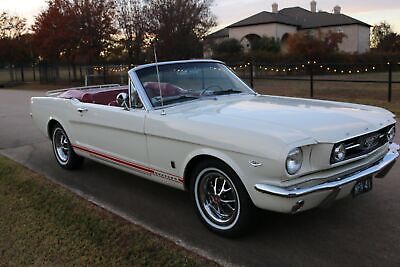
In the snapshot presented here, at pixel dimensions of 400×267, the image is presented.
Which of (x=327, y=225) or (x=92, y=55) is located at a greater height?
(x=92, y=55)

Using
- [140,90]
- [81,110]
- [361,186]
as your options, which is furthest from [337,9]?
[361,186]

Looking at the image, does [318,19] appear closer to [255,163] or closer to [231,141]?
[231,141]

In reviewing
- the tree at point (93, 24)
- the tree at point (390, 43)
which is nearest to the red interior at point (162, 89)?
the tree at point (93, 24)

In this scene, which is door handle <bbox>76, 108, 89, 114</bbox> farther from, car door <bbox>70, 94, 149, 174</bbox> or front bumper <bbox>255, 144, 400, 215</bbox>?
front bumper <bbox>255, 144, 400, 215</bbox>

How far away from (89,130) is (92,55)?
81.5 feet

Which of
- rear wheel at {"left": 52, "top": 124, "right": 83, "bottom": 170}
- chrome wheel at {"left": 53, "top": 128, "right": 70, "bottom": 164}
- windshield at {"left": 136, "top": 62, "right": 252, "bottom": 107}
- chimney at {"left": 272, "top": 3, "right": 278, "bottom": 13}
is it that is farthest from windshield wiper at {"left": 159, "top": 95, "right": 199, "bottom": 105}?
chimney at {"left": 272, "top": 3, "right": 278, "bottom": 13}

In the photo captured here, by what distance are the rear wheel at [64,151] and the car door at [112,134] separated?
380mm

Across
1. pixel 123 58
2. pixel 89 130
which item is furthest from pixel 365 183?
pixel 123 58

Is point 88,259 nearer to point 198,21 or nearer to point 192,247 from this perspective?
point 192,247

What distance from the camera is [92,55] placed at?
29031mm

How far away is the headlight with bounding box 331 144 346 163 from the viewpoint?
344cm

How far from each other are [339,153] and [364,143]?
1.26 ft

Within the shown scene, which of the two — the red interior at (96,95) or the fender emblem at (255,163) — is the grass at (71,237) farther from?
the red interior at (96,95)

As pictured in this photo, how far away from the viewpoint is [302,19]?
59219 millimetres
